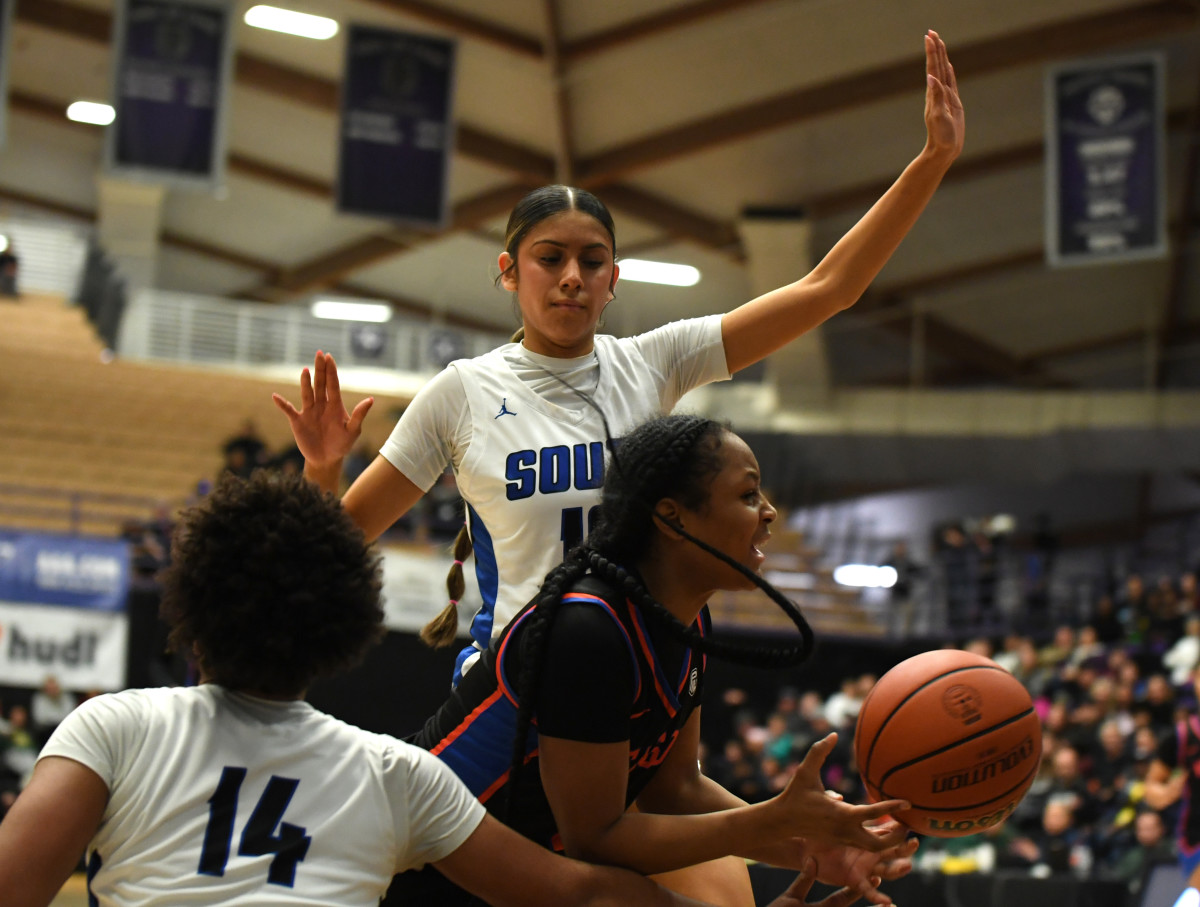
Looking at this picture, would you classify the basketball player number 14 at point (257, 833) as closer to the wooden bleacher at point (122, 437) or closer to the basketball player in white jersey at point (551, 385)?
the basketball player in white jersey at point (551, 385)

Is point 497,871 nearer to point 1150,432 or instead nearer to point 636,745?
point 636,745

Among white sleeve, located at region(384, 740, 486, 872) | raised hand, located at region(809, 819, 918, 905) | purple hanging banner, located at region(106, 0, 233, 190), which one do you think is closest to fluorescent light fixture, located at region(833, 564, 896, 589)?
purple hanging banner, located at region(106, 0, 233, 190)

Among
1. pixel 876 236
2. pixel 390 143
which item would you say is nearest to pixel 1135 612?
pixel 390 143

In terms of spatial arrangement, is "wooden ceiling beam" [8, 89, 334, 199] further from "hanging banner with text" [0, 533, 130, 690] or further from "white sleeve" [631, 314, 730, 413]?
"white sleeve" [631, 314, 730, 413]

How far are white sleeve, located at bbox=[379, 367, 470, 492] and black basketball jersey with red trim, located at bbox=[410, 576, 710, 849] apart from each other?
0.47 metres

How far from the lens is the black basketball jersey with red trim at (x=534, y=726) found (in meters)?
2.59

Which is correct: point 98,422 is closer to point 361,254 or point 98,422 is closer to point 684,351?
point 361,254

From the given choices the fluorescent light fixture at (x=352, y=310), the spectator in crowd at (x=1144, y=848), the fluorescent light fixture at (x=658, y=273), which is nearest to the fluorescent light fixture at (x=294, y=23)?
the fluorescent light fixture at (x=658, y=273)

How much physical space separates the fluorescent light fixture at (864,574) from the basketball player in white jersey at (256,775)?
57.9 ft

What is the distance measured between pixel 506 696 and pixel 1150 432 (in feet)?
60.8

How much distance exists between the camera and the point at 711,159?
60.0 ft

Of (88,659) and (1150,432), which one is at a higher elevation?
(1150,432)

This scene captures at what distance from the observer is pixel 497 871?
231cm

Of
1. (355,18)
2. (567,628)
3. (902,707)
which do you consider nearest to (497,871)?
(567,628)
